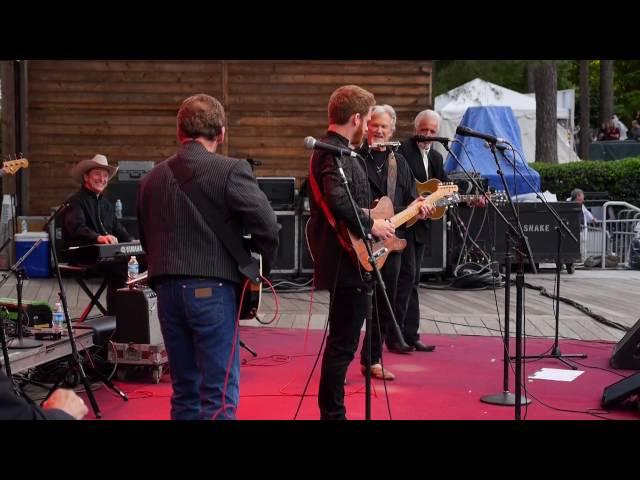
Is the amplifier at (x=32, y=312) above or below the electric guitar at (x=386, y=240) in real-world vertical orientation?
below

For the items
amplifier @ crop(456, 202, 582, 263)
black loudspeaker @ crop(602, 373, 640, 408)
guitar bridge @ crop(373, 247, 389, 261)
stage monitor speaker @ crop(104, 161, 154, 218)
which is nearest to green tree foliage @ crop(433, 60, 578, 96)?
amplifier @ crop(456, 202, 582, 263)

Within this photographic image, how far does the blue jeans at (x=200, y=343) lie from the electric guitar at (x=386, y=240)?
96 cm

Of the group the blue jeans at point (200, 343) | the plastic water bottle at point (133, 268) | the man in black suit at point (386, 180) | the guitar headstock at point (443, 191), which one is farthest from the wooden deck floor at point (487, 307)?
the blue jeans at point (200, 343)

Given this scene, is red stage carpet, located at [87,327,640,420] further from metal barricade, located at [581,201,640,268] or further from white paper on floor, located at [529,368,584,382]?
metal barricade, located at [581,201,640,268]

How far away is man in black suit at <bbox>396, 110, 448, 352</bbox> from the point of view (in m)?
7.34

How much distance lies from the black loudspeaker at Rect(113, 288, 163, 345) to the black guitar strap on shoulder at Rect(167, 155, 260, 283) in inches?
97.6

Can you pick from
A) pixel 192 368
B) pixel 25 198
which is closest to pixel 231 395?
pixel 192 368

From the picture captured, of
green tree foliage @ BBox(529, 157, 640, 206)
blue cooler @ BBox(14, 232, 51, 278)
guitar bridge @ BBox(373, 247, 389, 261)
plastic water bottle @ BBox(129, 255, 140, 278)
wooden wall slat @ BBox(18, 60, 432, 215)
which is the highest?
wooden wall slat @ BBox(18, 60, 432, 215)

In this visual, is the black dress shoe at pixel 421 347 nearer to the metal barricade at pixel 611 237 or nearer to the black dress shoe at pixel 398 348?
the black dress shoe at pixel 398 348

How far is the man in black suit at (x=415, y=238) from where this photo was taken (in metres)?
A: 7.34

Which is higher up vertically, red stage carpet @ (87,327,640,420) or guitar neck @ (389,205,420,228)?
guitar neck @ (389,205,420,228)

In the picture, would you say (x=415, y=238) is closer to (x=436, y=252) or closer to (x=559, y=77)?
(x=436, y=252)

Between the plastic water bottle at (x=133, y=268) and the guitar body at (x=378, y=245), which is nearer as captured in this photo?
the guitar body at (x=378, y=245)
